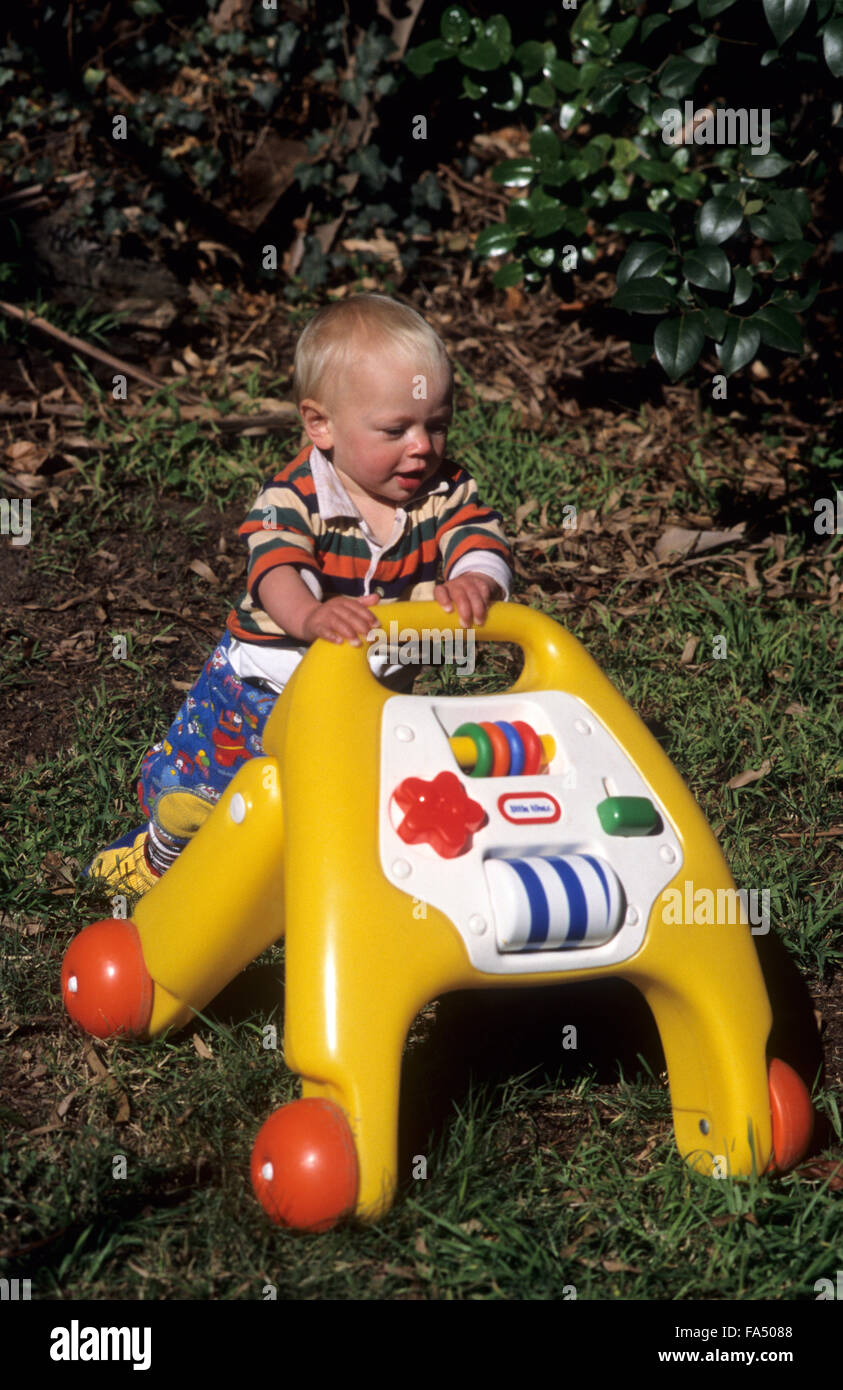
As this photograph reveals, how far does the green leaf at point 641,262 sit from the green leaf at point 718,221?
107 millimetres

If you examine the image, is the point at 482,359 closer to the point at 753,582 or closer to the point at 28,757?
the point at 753,582

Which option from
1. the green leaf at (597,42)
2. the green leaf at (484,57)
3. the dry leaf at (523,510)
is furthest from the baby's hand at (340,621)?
the green leaf at (484,57)

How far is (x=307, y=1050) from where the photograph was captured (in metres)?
1.82

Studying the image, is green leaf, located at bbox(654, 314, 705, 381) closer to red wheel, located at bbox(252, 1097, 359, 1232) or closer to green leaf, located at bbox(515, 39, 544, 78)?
green leaf, located at bbox(515, 39, 544, 78)

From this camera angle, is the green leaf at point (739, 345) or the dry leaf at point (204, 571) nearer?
the green leaf at point (739, 345)

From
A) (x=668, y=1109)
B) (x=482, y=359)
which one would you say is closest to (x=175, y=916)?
(x=668, y=1109)

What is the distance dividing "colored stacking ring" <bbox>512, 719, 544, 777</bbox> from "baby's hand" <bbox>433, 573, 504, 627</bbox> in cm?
20

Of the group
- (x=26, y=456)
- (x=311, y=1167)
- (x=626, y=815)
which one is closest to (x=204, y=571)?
(x=26, y=456)

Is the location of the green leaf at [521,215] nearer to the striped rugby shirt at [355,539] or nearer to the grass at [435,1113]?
the grass at [435,1113]

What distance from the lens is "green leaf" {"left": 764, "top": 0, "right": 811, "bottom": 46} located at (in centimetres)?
311

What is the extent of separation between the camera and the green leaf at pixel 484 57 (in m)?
4.41

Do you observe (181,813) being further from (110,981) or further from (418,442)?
(418,442)

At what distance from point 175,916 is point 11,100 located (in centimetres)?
431
